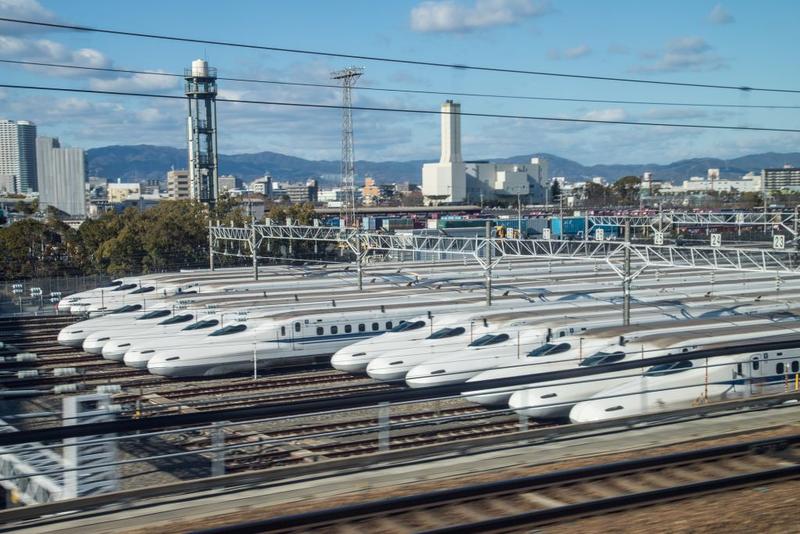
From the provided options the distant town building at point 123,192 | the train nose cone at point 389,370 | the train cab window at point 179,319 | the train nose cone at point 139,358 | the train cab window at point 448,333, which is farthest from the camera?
the distant town building at point 123,192

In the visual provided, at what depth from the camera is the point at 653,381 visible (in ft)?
34.7

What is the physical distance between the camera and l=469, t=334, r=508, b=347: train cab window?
1623 centimetres

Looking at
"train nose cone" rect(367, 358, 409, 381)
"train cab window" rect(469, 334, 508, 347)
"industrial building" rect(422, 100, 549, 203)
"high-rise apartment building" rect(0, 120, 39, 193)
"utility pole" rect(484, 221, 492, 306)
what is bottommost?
"train nose cone" rect(367, 358, 409, 381)

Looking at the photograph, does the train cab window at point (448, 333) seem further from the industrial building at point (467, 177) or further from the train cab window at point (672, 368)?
the industrial building at point (467, 177)

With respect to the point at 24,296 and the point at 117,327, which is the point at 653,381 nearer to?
the point at 117,327

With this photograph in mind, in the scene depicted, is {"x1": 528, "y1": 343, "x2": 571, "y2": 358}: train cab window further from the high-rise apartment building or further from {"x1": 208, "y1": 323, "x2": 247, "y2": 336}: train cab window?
the high-rise apartment building

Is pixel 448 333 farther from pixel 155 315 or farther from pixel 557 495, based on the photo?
pixel 557 495

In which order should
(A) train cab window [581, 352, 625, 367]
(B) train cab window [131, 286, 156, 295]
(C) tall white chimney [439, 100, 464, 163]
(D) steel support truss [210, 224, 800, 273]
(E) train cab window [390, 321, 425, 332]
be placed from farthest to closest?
(C) tall white chimney [439, 100, 464, 163], (B) train cab window [131, 286, 156, 295], (E) train cab window [390, 321, 425, 332], (D) steel support truss [210, 224, 800, 273], (A) train cab window [581, 352, 625, 367]

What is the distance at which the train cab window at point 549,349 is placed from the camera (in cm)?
1437

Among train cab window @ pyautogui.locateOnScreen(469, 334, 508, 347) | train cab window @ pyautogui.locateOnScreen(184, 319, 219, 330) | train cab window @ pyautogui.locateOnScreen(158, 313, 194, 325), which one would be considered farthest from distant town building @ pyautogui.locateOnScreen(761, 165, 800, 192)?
train cab window @ pyautogui.locateOnScreen(469, 334, 508, 347)

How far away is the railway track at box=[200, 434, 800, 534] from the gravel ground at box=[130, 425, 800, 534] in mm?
85

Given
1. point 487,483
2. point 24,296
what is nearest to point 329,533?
point 487,483

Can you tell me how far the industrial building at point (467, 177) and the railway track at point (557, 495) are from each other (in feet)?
284

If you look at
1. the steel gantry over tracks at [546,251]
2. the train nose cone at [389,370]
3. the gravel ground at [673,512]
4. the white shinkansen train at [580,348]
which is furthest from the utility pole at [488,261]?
the gravel ground at [673,512]
